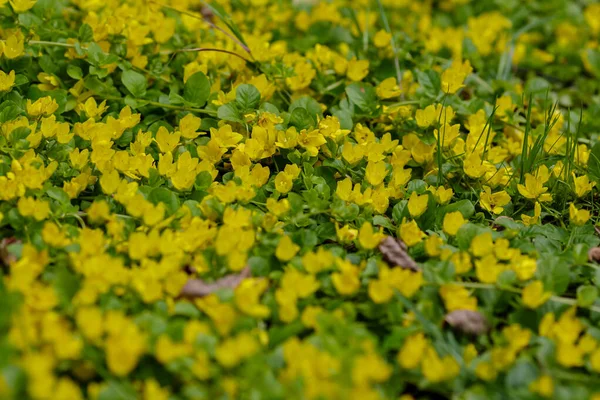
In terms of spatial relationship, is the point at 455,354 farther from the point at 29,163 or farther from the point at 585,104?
the point at 585,104

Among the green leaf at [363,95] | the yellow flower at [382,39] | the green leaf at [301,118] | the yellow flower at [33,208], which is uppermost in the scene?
the yellow flower at [382,39]

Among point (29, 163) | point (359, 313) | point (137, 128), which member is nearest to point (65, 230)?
point (29, 163)

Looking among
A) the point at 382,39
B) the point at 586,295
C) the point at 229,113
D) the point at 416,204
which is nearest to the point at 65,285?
the point at 229,113

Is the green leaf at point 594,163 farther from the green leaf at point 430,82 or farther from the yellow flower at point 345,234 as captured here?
the yellow flower at point 345,234

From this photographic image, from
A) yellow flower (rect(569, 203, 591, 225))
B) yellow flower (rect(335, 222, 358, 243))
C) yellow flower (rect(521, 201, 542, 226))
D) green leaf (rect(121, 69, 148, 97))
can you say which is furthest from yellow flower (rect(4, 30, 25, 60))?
yellow flower (rect(569, 203, 591, 225))

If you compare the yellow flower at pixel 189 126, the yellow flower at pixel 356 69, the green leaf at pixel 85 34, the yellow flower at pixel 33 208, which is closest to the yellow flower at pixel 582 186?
the yellow flower at pixel 356 69

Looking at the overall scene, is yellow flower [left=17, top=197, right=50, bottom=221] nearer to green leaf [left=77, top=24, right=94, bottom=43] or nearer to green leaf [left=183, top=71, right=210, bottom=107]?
green leaf [left=183, top=71, right=210, bottom=107]

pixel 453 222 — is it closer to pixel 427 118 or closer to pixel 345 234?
pixel 345 234
